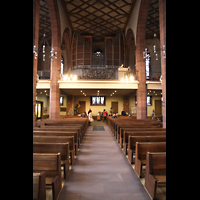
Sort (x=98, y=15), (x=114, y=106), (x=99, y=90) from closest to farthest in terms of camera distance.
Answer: (x=99, y=90)
(x=98, y=15)
(x=114, y=106)

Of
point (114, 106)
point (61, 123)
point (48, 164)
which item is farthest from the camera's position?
point (114, 106)

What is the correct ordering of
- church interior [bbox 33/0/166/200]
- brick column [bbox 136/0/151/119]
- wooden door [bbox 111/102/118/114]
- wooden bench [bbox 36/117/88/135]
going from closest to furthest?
church interior [bbox 33/0/166/200] < wooden bench [bbox 36/117/88/135] < brick column [bbox 136/0/151/119] < wooden door [bbox 111/102/118/114]

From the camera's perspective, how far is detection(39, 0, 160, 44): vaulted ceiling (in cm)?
1346

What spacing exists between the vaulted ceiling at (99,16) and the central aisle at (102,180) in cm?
1340

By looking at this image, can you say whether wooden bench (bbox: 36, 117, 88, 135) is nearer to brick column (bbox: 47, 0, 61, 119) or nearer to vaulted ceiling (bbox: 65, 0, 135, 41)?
brick column (bbox: 47, 0, 61, 119)

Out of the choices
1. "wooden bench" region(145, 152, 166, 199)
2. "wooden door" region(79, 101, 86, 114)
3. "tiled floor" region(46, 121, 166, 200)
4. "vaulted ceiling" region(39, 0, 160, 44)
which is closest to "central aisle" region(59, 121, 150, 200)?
"tiled floor" region(46, 121, 166, 200)

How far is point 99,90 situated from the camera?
44.9 ft

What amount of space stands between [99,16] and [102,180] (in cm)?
1565

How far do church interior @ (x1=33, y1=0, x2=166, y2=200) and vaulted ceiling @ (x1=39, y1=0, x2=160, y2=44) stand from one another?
0.09 meters

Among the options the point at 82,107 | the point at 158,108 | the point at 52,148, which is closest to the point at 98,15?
the point at 82,107

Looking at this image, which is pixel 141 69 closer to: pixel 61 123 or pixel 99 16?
pixel 99 16

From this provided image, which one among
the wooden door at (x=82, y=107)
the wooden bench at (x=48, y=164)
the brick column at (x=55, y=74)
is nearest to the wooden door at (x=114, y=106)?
the wooden door at (x=82, y=107)
